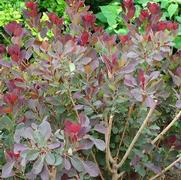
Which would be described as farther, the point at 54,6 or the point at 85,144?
the point at 54,6

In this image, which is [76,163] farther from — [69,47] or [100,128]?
[69,47]

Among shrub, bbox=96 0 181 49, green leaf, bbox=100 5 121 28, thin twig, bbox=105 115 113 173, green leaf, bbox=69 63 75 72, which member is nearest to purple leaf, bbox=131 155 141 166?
thin twig, bbox=105 115 113 173

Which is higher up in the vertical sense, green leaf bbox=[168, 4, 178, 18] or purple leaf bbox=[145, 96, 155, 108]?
purple leaf bbox=[145, 96, 155, 108]

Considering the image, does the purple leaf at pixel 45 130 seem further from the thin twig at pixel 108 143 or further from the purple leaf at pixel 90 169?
the thin twig at pixel 108 143

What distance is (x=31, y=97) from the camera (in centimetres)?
235

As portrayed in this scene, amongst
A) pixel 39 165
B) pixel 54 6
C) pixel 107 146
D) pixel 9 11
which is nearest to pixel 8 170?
pixel 39 165

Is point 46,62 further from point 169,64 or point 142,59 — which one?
point 169,64

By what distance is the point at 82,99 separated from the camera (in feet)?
7.48

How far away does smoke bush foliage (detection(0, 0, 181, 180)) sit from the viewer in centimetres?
198

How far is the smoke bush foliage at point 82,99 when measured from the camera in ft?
6.50

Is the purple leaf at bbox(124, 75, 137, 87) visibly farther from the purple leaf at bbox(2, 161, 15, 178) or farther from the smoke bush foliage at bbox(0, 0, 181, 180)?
the purple leaf at bbox(2, 161, 15, 178)

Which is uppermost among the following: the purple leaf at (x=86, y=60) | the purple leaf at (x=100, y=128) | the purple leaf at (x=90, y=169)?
the purple leaf at (x=86, y=60)

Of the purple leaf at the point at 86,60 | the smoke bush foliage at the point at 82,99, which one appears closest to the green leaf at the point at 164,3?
the smoke bush foliage at the point at 82,99

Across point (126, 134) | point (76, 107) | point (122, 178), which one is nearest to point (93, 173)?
point (76, 107)
